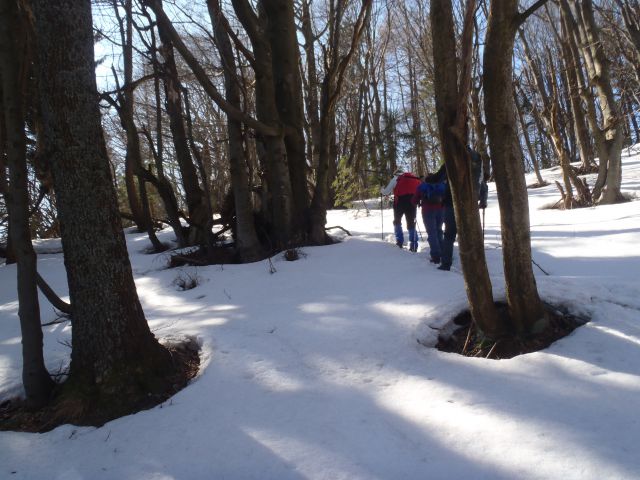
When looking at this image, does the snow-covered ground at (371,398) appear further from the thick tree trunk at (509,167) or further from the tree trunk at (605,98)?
the tree trunk at (605,98)

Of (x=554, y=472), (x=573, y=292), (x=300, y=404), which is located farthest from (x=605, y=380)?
(x=300, y=404)

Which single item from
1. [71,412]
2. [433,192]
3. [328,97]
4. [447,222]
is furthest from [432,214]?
[71,412]

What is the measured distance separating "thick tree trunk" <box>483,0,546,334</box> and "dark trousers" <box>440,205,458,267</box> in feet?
5.81

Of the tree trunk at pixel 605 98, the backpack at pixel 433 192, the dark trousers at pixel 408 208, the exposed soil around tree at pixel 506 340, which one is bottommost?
the exposed soil around tree at pixel 506 340

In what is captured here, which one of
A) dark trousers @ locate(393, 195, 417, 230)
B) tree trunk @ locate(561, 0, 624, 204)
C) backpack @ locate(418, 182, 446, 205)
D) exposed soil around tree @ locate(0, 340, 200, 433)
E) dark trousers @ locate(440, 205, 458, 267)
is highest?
tree trunk @ locate(561, 0, 624, 204)

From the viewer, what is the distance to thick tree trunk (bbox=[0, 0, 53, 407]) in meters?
3.23

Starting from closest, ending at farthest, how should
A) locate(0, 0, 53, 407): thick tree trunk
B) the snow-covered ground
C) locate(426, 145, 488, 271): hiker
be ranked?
the snow-covered ground < locate(0, 0, 53, 407): thick tree trunk < locate(426, 145, 488, 271): hiker

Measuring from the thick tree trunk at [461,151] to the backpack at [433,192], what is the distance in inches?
81.6

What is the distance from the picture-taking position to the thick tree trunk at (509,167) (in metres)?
3.10

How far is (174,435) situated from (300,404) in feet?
2.71

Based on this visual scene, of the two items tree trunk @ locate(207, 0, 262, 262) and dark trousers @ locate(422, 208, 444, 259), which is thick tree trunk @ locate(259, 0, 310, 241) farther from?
dark trousers @ locate(422, 208, 444, 259)

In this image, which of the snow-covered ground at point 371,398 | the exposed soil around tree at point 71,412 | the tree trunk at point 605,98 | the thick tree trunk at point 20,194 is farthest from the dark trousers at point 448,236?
the tree trunk at point 605,98

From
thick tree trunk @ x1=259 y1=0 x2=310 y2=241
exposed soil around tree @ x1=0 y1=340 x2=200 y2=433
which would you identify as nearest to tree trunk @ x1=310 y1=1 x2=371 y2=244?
thick tree trunk @ x1=259 y1=0 x2=310 y2=241

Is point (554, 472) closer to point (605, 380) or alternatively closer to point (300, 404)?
point (605, 380)
